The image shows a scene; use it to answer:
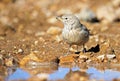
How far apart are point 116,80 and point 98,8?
1029cm

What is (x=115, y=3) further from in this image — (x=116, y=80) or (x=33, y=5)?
(x=116, y=80)

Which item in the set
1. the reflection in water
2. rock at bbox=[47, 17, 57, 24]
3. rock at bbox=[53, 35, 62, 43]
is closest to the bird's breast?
the reflection in water

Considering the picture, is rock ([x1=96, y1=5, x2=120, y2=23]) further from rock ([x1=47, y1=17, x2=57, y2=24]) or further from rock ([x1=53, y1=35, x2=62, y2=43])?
rock ([x1=53, y1=35, x2=62, y2=43])

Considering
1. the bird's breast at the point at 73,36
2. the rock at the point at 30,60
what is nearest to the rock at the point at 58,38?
the bird's breast at the point at 73,36

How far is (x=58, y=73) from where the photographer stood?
897cm

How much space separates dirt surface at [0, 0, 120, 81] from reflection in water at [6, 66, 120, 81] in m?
0.22

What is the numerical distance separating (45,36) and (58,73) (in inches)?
212

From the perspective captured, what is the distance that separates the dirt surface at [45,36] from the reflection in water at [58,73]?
0.22 m

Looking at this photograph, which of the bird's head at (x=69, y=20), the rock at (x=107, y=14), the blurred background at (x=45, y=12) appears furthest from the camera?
the rock at (x=107, y=14)

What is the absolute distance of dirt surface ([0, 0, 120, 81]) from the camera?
33.6 ft

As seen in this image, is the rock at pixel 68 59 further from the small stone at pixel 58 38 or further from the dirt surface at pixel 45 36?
the small stone at pixel 58 38

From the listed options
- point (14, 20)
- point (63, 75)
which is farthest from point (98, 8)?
point (63, 75)

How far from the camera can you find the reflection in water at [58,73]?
842cm

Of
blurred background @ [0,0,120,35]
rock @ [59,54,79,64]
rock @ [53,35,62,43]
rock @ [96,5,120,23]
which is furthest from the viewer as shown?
rock @ [96,5,120,23]
